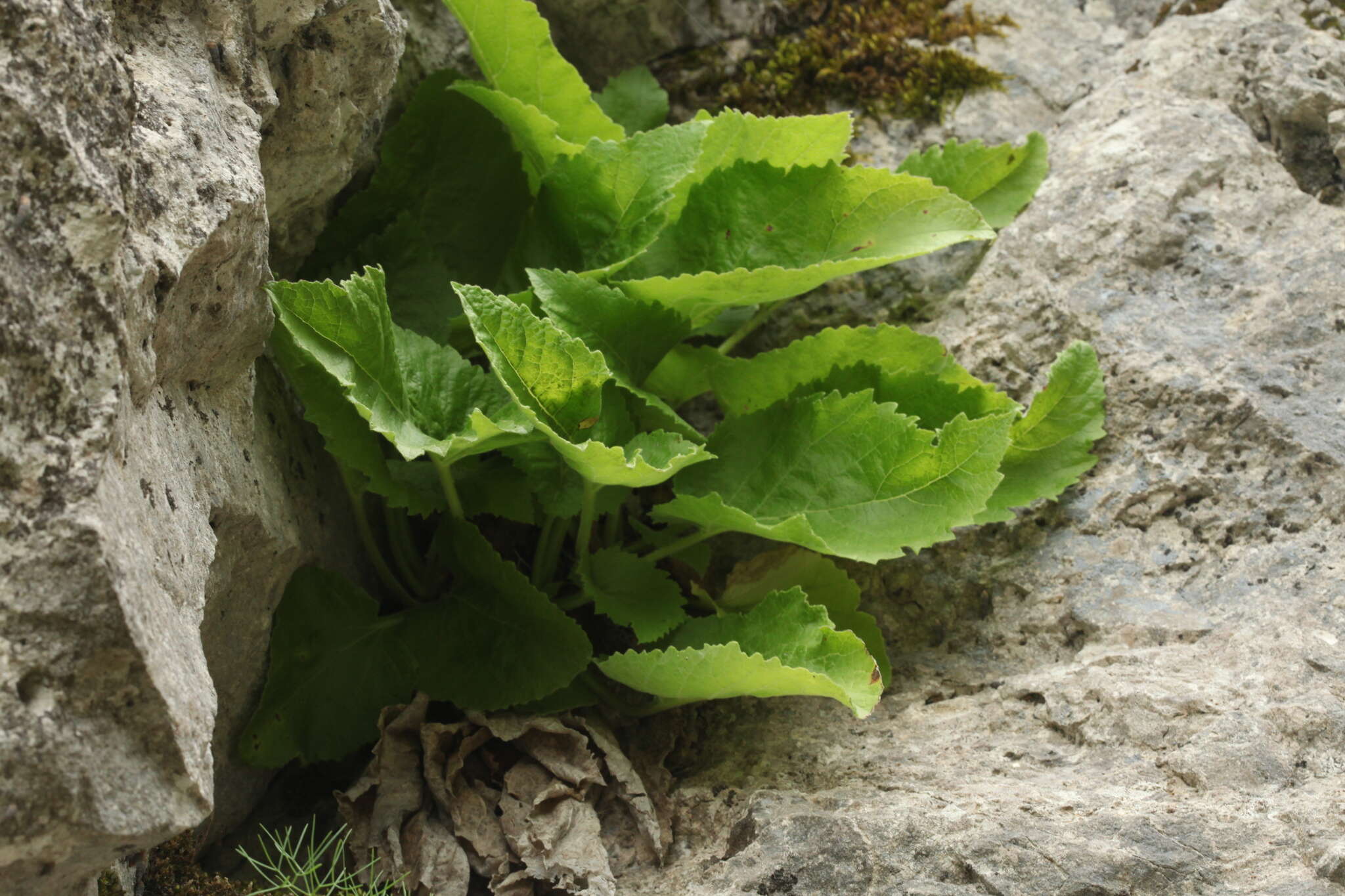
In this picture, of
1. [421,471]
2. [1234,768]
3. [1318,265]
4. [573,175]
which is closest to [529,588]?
[421,471]

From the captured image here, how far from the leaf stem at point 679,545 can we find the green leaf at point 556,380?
0.23m

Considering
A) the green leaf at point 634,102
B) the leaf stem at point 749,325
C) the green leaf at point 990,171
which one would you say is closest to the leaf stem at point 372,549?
the leaf stem at point 749,325

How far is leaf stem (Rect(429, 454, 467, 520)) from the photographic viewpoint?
4.57 ft

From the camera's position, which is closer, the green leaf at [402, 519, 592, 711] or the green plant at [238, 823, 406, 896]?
the green plant at [238, 823, 406, 896]

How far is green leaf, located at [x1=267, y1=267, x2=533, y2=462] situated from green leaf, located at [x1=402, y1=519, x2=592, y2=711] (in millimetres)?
190

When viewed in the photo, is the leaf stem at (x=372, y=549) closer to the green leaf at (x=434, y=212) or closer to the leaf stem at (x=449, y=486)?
the leaf stem at (x=449, y=486)

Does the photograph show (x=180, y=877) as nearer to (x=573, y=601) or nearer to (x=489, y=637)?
(x=489, y=637)

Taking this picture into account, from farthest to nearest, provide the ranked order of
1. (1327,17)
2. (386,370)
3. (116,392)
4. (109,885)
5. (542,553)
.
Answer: (1327,17) → (542,553) → (386,370) → (109,885) → (116,392)

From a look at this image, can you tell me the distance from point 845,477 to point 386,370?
58 cm

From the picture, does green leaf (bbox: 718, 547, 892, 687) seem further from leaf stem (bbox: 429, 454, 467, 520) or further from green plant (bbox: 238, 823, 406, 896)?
green plant (bbox: 238, 823, 406, 896)

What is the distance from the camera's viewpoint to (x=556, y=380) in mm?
1259

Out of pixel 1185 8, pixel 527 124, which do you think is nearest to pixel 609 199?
pixel 527 124

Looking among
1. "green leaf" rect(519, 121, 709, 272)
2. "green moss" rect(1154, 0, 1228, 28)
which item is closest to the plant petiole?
"green leaf" rect(519, 121, 709, 272)

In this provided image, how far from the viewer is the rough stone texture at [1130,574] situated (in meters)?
1.19
